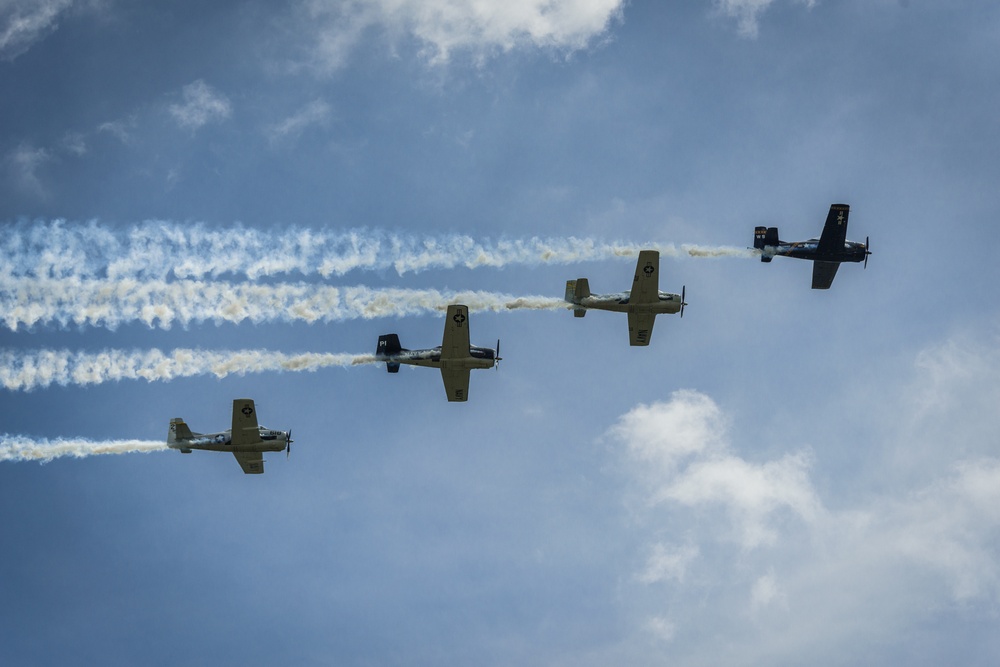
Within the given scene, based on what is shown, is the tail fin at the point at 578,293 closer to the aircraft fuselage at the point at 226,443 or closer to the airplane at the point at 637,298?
the airplane at the point at 637,298

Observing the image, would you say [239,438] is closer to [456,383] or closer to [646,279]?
[456,383]

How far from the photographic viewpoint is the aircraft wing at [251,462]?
206 ft

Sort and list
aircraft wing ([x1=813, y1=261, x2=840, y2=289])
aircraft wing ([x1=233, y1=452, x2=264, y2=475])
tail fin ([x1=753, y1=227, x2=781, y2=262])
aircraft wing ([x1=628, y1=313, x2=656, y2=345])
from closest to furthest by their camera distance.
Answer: aircraft wing ([x1=233, y1=452, x2=264, y2=475]), aircraft wing ([x1=628, y1=313, x2=656, y2=345]), tail fin ([x1=753, y1=227, x2=781, y2=262]), aircraft wing ([x1=813, y1=261, x2=840, y2=289])

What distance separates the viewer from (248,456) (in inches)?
2474

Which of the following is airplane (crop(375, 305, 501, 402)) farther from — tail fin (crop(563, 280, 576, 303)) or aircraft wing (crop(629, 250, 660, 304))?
aircraft wing (crop(629, 250, 660, 304))

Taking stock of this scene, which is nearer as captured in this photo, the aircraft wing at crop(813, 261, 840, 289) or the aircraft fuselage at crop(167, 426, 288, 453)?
the aircraft fuselage at crop(167, 426, 288, 453)

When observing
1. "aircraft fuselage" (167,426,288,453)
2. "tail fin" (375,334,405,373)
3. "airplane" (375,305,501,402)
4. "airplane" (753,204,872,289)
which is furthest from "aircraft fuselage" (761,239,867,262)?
"aircraft fuselage" (167,426,288,453)

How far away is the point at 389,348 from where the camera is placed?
201ft

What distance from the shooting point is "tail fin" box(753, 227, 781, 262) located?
67.5 meters

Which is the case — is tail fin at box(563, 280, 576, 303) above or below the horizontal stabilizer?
below

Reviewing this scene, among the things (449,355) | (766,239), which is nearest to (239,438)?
(449,355)

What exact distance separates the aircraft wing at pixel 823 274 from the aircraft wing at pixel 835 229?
2084 mm

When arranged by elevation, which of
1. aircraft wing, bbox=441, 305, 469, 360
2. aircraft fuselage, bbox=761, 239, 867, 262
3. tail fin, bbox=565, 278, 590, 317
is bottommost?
aircraft wing, bbox=441, 305, 469, 360

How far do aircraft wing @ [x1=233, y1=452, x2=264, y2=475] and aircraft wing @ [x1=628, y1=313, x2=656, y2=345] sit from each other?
72.4ft
